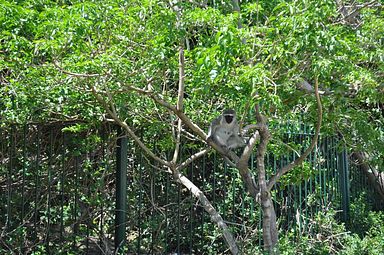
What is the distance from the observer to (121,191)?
8.34 m

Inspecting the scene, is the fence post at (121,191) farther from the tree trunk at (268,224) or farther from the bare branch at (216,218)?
the tree trunk at (268,224)

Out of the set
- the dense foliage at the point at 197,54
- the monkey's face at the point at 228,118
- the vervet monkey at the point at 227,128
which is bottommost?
the vervet monkey at the point at 227,128

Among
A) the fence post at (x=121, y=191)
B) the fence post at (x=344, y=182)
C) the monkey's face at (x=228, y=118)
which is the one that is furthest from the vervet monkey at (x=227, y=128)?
the fence post at (x=344, y=182)

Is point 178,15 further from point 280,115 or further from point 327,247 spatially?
point 327,247

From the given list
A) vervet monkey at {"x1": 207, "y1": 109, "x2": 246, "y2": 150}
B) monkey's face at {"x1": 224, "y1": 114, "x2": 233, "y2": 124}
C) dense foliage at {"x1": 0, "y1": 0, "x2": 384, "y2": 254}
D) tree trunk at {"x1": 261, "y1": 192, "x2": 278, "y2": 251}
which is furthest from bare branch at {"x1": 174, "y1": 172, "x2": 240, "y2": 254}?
monkey's face at {"x1": 224, "y1": 114, "x2": 233, "y2": 124}

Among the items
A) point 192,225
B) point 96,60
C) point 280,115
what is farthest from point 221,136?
point 96,60

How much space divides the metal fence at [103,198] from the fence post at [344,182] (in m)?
1.55

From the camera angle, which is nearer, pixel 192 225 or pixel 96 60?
pixel 96 60

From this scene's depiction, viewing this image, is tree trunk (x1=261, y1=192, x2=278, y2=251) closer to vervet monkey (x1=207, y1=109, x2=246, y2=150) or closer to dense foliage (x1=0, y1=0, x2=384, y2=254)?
dense foliage (x1=0, y1=0, x2=384, y2=254)

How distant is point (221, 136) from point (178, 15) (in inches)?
88.9

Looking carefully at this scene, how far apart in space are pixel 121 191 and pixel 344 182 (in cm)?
439

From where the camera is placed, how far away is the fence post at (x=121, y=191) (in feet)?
27.1

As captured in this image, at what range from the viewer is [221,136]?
8023 millimetres

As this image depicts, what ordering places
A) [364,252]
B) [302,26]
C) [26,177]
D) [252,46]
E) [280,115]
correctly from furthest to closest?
[364,252]
[26,177]
[280,115]
[252,46]
[302,26]
